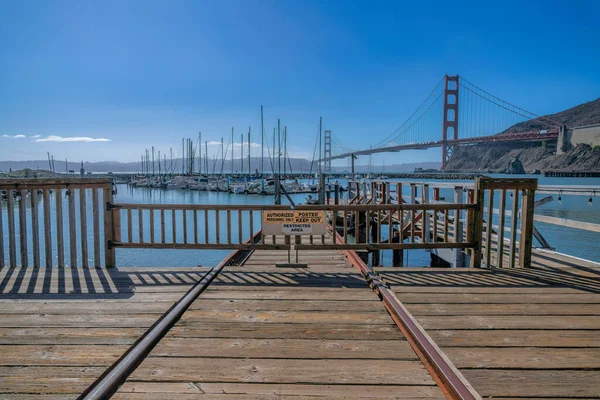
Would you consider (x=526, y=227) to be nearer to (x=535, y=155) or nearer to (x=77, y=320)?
(x=77, y=320)

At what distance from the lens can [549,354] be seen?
2.45 m

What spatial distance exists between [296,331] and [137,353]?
112cm

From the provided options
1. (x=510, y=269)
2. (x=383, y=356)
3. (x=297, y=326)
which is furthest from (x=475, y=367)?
(x=510, y=269)

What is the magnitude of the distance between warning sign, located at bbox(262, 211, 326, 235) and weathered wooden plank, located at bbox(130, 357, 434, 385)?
2445 mm

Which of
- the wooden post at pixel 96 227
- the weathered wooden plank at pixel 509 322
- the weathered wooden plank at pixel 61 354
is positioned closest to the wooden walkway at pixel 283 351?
the weathered wooden plank at pixel 61 354

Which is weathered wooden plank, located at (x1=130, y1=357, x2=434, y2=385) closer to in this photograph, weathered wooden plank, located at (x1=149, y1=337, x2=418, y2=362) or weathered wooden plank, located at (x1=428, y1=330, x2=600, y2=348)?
weathered wooden plank, located at (x1=149, y1=337, x2=418, y2=362)

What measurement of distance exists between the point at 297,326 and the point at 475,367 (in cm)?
128

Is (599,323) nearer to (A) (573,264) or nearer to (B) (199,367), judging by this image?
(A) (573,264)

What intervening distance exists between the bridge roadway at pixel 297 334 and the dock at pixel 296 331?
0.04 ft

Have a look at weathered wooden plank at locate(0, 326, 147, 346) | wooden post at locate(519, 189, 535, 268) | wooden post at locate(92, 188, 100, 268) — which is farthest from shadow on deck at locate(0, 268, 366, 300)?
wooden post at locate(519, 189, 535, 268)

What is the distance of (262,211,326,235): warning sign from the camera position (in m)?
4.71

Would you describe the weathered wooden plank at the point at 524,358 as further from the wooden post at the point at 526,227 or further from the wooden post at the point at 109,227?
the wooden post at the point at 109,227

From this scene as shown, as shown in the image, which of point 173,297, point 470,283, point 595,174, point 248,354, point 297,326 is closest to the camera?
point 248,354

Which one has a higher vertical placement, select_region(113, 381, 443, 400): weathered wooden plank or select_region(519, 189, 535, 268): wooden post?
select_region(519, 189, 535, 268): wooden post
